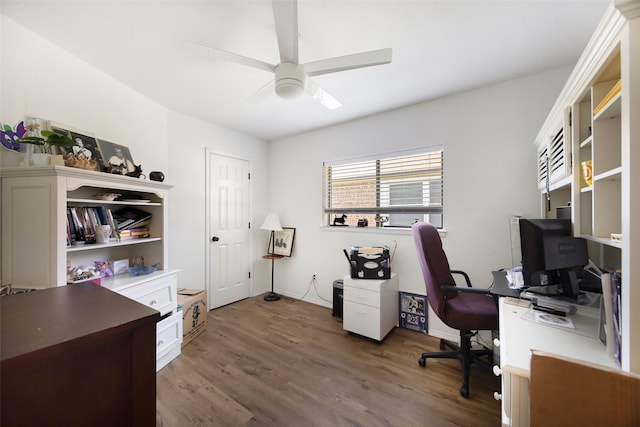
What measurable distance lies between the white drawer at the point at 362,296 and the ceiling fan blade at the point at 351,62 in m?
1.93

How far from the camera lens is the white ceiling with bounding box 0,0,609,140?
1.40 metres

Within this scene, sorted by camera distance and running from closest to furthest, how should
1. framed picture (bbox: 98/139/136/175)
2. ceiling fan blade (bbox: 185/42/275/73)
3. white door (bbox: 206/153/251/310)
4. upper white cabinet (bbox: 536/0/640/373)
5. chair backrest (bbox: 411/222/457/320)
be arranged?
upper white cabinet (bbox: 536/0/640/373), ceiling fan blade (bbox: 185/42/275/73), chair backrest (bbox: 411/222/457/320), framed picture (bbox: 98/139/136/175), white door (bbox: 206/153/251/310)

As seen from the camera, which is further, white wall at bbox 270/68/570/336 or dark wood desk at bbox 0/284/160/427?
white wall at bbox 270/68/570/336

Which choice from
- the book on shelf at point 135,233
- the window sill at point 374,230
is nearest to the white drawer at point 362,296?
the window sill at point 374,230

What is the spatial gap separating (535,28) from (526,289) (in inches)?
65.7

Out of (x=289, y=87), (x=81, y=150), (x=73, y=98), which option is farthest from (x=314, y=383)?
(x=73, y=98)

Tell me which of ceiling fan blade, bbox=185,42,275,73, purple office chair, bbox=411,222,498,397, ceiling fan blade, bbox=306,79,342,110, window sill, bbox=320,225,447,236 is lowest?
purple office chair, bbox=411,222,498,397

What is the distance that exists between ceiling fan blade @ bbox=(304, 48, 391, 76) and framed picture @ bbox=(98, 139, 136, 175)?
1.69 m

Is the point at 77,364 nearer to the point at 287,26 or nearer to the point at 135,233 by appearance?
the point at 287,26

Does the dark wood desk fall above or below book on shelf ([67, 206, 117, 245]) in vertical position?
below

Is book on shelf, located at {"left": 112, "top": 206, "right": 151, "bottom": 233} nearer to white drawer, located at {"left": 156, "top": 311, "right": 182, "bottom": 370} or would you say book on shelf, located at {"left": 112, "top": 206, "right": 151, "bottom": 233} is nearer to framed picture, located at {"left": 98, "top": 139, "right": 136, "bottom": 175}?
framed picture, located at {"left": 98, "top": 139, "right": 136, "bottom": 175}

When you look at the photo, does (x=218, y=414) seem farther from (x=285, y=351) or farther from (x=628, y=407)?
(x=628, y=407)

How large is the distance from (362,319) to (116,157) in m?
2.68

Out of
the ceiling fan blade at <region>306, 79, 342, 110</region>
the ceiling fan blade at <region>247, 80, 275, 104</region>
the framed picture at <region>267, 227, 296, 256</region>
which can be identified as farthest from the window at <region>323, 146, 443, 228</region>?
the ceiling fan blade at <region>247, 80, 275, 104</region>
